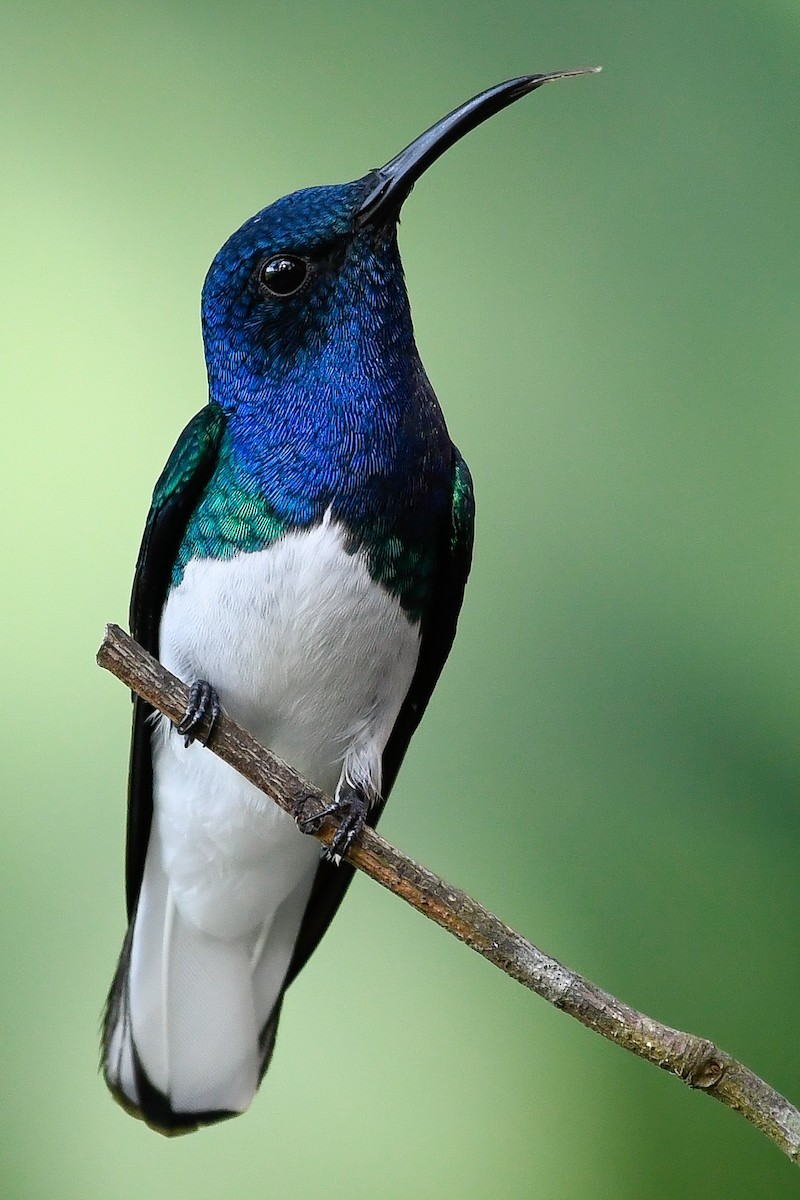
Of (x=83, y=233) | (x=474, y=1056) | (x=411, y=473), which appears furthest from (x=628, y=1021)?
(x=83, y=233)

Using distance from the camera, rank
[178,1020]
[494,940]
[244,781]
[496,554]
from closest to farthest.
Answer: [494,940] < [244,781] < [178,1020] < [496,554]

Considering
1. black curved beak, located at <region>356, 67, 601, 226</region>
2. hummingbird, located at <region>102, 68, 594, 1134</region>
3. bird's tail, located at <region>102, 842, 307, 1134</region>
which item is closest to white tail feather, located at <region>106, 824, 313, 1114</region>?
bird's tail, located at <region>102, 842, 307, 1134</region>

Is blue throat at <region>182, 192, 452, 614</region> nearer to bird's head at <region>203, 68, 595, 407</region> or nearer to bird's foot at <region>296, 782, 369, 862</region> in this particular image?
bird's head at <region>203, 68, 595, 407</region>

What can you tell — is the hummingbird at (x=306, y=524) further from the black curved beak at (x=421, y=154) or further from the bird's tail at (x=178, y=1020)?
the bird's tail at (x=178, y=1020)

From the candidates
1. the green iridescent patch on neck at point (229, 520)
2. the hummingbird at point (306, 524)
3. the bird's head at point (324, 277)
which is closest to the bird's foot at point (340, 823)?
the hummingbird at point (306, 524)

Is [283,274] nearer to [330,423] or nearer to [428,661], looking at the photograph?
[330,423]

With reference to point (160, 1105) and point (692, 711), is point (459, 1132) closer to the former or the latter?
point (160, 1105)

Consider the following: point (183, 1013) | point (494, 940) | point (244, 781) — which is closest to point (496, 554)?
point (244, 781)
